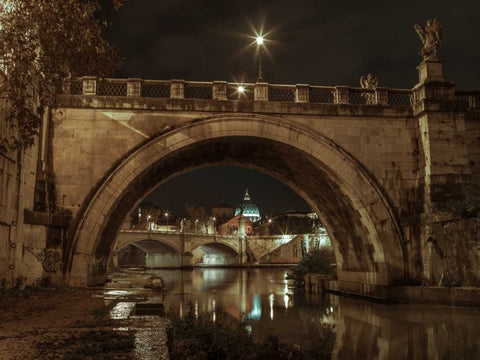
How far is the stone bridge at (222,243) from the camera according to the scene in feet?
217

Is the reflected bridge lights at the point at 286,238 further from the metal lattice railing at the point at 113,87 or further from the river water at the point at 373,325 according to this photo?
the metal lattice railing at the point at 113,87

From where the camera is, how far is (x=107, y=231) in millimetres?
15781

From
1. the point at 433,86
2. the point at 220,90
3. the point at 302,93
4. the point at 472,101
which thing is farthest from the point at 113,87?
the point at 472,101

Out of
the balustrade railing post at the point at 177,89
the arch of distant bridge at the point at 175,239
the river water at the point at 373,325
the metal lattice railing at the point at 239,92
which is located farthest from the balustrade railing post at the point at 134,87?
the arch of distant bridge at the point at 175,239

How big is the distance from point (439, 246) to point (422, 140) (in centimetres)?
382

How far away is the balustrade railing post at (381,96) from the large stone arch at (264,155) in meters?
2.46

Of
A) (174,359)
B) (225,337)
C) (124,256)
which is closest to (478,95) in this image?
(225,337)

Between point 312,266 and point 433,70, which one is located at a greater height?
point 433,70

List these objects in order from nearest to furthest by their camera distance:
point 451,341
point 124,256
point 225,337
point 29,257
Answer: point 225,337, point 451,341, point 29,257, point 124,256

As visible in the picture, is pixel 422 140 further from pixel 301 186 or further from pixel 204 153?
pixel 204 153

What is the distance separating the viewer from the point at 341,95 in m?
16.3

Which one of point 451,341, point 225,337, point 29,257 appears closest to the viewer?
point 225,337

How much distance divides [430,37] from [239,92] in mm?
7013

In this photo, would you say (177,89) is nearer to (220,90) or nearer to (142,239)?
(220,90)
